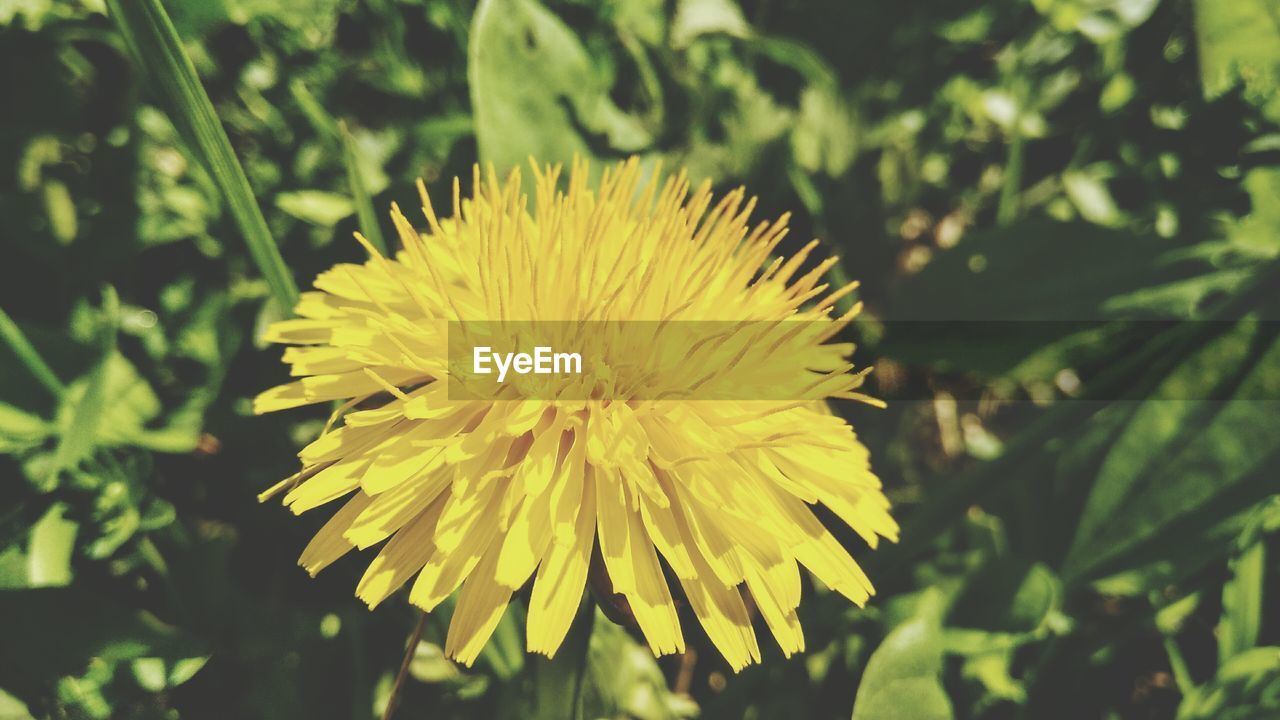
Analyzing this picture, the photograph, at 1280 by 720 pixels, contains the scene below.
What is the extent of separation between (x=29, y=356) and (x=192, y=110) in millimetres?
574

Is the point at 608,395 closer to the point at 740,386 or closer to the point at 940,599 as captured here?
the point at 740,386

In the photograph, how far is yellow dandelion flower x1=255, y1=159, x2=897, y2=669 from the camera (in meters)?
1.02

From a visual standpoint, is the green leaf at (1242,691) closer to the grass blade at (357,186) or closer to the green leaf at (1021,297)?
the green leaf at (1021,297)

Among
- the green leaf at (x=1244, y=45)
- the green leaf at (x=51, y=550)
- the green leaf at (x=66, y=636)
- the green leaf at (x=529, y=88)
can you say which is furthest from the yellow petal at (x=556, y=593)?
the green leaf at (x=1244, y=45)

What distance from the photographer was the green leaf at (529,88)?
160 centimetres

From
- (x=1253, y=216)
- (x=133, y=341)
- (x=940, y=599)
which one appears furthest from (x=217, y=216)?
(x=1253, y=216)

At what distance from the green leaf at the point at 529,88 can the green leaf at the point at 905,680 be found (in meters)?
1.24

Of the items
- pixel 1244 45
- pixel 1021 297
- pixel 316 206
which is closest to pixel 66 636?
pixel 316 206

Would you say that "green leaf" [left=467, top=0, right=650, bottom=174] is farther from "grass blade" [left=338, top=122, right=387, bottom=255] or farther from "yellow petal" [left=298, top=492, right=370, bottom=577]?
"yellow petal" [left=298, top=492, right=370, bottom=577]

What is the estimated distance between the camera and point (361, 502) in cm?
108

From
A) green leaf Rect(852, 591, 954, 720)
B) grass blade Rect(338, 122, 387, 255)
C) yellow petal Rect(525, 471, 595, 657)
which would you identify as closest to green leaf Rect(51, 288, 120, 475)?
grass blade Rect(338, 122, 387, 255)

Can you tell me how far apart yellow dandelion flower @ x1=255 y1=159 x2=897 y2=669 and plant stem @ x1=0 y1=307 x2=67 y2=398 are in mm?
506

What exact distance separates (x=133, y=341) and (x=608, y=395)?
120 cm

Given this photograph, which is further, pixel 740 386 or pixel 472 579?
pixel 740 386
